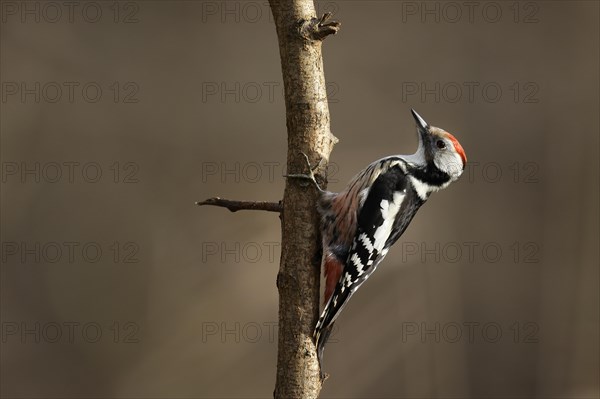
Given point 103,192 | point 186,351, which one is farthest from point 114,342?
point 103,192

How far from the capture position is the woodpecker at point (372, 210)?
85.7 inches

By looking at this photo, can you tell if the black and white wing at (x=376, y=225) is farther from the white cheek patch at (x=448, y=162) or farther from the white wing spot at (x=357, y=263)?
the white cheek patch at (x=448, y=162)

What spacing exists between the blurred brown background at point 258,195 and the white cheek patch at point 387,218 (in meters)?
1.18

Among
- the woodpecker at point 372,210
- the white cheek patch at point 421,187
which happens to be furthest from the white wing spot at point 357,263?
the white cheek patch at point 421,187

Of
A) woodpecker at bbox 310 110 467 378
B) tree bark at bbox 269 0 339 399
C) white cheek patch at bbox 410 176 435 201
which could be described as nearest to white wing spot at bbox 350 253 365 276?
woodpecker at bbox 310 110 467 378

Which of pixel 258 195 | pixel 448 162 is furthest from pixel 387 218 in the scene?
pixel 258 195

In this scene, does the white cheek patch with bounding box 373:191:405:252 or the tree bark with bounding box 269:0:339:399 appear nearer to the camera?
the tree bark with bounding box 269:0:339:399

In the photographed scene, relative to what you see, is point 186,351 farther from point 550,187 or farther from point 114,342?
point 550,187

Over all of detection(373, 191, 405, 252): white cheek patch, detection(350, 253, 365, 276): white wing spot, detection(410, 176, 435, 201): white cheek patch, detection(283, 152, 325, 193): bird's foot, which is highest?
detection(283, 152, 325, 193): bird's foot

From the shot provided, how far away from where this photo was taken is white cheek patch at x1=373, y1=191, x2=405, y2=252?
2415mm

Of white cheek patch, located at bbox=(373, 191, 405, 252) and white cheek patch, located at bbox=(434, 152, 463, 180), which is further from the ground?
A: white cheek patch, located at bbox=(434, 152, 463, 180)

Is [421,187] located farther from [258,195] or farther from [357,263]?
[258,195]

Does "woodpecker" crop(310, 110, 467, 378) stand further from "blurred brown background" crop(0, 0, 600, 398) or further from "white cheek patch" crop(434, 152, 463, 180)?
"blurred brown background" crop(0, 0, 600, 398)

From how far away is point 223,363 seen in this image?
3.71 meters
